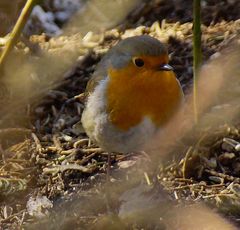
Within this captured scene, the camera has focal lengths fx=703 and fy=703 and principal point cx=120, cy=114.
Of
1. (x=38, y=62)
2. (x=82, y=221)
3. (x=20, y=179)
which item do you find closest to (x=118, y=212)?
(x=82, y=221)

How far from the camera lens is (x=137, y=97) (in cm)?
311

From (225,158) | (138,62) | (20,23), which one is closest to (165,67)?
(138,62)

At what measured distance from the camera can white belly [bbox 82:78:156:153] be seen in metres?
3.10

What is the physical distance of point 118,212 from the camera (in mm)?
3117

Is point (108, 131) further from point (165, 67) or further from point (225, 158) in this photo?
point (225, 158)

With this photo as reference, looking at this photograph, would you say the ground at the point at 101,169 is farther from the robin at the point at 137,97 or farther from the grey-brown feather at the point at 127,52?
the grey-brown feather at the point at 127,52

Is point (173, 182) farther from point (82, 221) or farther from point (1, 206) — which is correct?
point (1, 206)

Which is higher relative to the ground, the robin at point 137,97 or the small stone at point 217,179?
the robin at point 137,97

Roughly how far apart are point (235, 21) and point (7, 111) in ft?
4.54

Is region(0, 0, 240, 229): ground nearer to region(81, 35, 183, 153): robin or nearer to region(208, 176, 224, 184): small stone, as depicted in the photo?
A: region(208, 176, 224, 184): small stone

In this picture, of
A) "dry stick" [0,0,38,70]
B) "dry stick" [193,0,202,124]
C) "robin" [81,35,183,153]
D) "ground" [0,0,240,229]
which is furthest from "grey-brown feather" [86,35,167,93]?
"dry stick" [0,0,38,70]

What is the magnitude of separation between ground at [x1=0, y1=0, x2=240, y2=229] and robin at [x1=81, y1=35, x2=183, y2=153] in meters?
0.25

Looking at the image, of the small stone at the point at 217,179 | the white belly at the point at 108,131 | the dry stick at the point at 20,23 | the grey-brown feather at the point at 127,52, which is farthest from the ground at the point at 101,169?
the dry stick at the point at 20,23

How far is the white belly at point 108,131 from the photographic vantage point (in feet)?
10.2
